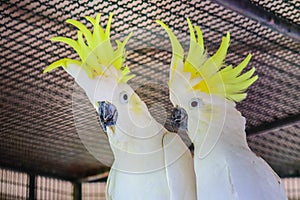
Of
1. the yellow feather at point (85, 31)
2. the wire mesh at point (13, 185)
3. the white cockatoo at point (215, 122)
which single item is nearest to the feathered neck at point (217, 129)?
the white cockatoo at point (215, 122)

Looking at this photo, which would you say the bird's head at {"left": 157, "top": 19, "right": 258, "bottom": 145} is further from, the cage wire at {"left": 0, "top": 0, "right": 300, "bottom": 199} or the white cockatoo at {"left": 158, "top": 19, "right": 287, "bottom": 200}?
the cage wire at {"left": 0, "top": 0, "right": 300, "bottom": 199}

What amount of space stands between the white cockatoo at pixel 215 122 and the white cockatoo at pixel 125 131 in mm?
60

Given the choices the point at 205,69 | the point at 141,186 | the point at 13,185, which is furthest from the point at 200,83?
the point at 13,185

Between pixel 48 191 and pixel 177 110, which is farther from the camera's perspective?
pixel 48 191

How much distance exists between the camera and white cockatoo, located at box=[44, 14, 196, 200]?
177 centimetres

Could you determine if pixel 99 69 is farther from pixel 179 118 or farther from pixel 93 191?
pixel 93 191

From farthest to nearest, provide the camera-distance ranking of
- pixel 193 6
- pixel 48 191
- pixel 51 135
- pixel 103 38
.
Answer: pixel 48 191
pixel 51 135
pixel 193 6
pixel 103 38

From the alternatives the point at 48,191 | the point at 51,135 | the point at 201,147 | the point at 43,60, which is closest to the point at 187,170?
the point at 201,147

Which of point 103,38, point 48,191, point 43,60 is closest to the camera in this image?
point 103,38

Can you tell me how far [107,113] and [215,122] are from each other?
0.97ft

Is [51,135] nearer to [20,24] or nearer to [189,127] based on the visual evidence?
[20,24]

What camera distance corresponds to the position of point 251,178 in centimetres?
171

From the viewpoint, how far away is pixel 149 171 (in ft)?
5.91

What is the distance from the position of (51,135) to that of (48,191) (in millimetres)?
328
